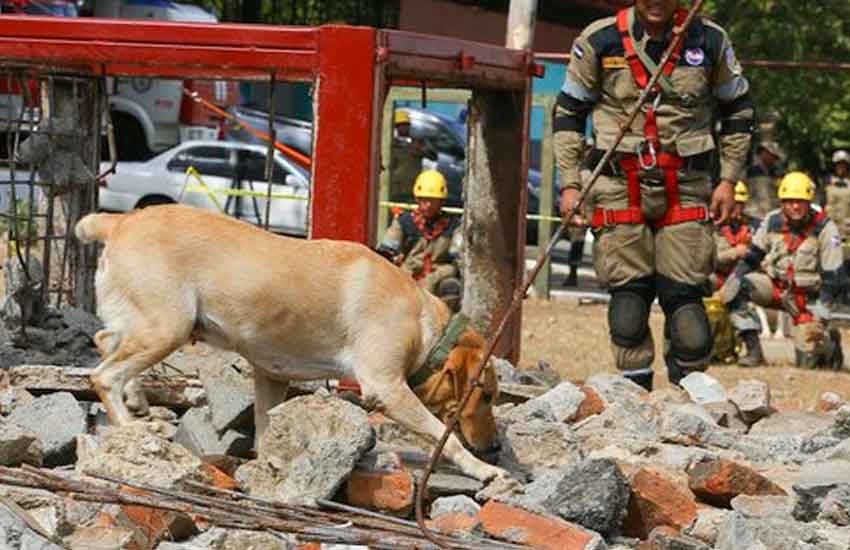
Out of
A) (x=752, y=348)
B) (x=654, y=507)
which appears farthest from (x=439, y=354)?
(x=752, y=348)

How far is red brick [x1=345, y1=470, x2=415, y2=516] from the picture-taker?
6984mm

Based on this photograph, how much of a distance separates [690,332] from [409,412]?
2612mm

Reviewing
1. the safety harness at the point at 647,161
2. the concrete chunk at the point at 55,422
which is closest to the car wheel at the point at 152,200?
the safety harness at the point at 647,161

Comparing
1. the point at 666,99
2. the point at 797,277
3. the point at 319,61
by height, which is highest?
the point at 319,61

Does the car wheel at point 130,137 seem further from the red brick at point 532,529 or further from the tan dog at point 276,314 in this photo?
the red brick at point 532,529

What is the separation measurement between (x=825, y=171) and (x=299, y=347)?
23.4 meters

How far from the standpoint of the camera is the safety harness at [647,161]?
30.9 feet

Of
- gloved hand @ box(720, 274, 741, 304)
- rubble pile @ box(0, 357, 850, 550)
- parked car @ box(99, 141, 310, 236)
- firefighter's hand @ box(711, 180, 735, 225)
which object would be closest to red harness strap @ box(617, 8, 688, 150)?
firefighter's hand @ box(711, 180, 735, 225)

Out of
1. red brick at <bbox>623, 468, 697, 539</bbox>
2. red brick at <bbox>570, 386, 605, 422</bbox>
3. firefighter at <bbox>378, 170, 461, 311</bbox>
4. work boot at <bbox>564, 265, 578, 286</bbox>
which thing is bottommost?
work boot at <bbox>564, 265, 578, 286</bbox>

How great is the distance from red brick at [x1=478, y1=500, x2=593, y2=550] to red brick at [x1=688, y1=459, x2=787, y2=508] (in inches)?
33.1

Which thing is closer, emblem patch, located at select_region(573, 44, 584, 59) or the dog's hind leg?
the dog's hind leg

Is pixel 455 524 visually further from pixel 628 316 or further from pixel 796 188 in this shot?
pixel 796 188

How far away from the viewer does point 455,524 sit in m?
6.67

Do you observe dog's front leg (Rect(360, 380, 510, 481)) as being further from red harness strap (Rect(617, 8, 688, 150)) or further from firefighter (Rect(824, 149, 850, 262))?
firefighter (Rect(824, 149, 850, 262))
